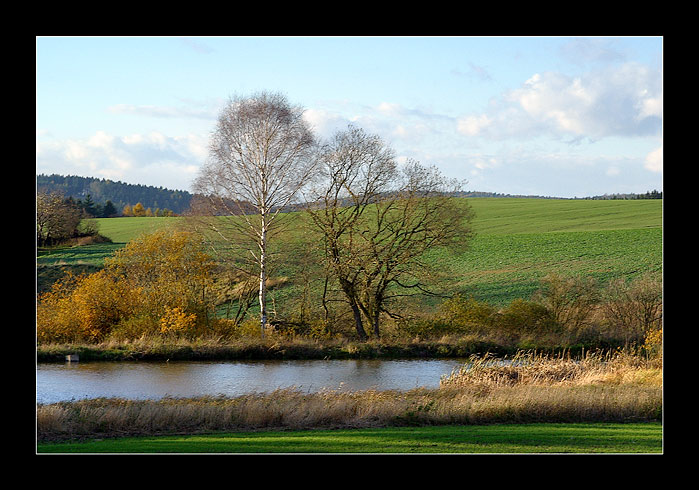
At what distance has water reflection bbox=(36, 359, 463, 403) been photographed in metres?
18.4

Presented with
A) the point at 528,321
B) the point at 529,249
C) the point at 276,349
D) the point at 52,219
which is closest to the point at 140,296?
the point at 276,349

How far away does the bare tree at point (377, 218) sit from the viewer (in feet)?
88.2

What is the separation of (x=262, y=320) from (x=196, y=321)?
2483mm

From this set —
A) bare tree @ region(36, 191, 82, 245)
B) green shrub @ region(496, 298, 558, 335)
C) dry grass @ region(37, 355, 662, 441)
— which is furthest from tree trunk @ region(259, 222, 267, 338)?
bare tree @ region(36, 191, 82, 245)

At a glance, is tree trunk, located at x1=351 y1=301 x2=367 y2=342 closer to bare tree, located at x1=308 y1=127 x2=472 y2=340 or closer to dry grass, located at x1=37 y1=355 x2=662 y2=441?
bare tree, located at x1=308 y1=127 x2=472 y2=340

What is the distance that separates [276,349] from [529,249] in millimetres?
27342

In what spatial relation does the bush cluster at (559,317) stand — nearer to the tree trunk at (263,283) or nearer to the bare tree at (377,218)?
the bare tree at (377,218)

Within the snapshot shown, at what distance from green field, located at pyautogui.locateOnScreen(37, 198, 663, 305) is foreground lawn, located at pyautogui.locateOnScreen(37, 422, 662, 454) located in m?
15.6

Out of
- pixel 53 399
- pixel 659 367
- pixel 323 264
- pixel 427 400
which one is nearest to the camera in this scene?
pixel 427 400
